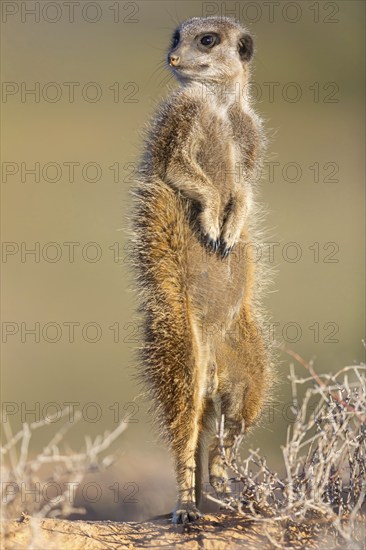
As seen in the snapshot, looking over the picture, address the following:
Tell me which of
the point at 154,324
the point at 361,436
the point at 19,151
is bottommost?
the point at 361,436

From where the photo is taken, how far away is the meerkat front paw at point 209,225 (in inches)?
233

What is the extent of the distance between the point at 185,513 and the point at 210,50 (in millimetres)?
2680

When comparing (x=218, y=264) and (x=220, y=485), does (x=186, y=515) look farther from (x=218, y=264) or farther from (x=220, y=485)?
(x=218, y=264)

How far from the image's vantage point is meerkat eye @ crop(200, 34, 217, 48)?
20.9 feet

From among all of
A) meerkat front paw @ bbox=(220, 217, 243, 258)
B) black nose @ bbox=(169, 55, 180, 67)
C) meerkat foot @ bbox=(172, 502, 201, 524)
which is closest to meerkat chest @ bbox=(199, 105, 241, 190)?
meerkat front paw @ bbox=(220, 217, 243, 258)

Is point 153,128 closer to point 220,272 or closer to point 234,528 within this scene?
point 220,272

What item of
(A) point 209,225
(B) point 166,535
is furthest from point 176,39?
(B) point 166,535

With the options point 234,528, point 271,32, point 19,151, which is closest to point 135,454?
point 234,528

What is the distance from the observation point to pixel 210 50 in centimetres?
634

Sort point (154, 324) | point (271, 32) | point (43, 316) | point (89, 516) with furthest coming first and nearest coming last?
point (271, 32) < point (43, 316) < point (89, 516) < point (154, 324)

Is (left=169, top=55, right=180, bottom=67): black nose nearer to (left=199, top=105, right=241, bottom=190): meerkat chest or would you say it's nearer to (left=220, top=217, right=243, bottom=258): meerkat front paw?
(left=199, top=105, right=241, bottom=190): meerkat chest

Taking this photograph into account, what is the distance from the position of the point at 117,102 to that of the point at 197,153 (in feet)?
35.0

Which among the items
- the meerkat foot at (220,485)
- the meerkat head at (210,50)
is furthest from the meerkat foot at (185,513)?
the meerkat head at (210,50)

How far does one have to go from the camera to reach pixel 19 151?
15734 mm
